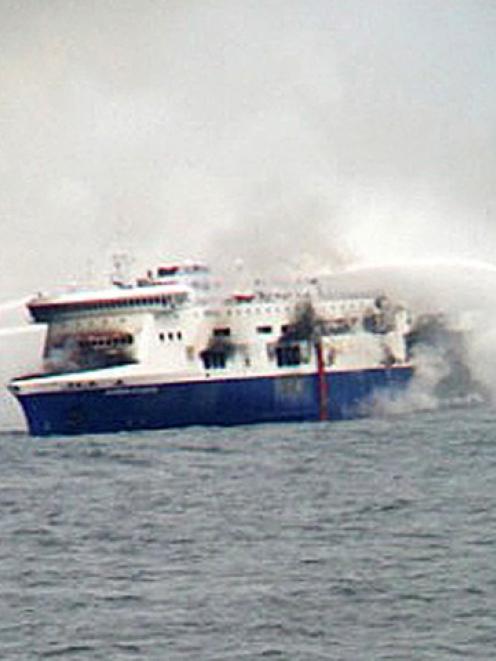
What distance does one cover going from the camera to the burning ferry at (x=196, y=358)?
10694 cm

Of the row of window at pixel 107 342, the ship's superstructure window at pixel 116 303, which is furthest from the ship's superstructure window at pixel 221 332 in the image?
the row of window at pixel 107 342

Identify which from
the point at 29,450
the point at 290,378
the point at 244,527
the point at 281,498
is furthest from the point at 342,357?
the point at 244,527

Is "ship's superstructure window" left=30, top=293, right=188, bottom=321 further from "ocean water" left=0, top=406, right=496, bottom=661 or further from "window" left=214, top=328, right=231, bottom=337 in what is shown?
"ocean water" left=0, top=406, right=496, bottom=661

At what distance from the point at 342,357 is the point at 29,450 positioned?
76.7 feet

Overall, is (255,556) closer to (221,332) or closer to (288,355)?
(221,332)

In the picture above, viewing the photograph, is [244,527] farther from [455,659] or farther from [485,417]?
[485,417]

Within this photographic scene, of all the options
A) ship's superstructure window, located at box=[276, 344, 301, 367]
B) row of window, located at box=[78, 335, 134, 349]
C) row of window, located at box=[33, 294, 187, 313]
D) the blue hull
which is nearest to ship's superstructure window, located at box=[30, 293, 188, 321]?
row of window, located at box=[33, 294, 187, 313]

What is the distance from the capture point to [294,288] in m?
116

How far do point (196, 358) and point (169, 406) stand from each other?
3597 millimetres

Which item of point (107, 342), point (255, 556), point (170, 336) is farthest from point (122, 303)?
point (255, 556)

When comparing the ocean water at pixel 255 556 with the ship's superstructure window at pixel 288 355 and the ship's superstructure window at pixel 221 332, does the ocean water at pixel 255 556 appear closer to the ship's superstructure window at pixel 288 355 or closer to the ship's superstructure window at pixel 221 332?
the ship's superstructure window at pixel 221 332

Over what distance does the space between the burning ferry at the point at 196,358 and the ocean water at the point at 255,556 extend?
22750mm

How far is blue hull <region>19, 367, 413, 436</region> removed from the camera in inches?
4193

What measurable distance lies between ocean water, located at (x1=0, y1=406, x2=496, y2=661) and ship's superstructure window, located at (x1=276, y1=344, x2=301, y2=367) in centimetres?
2756
